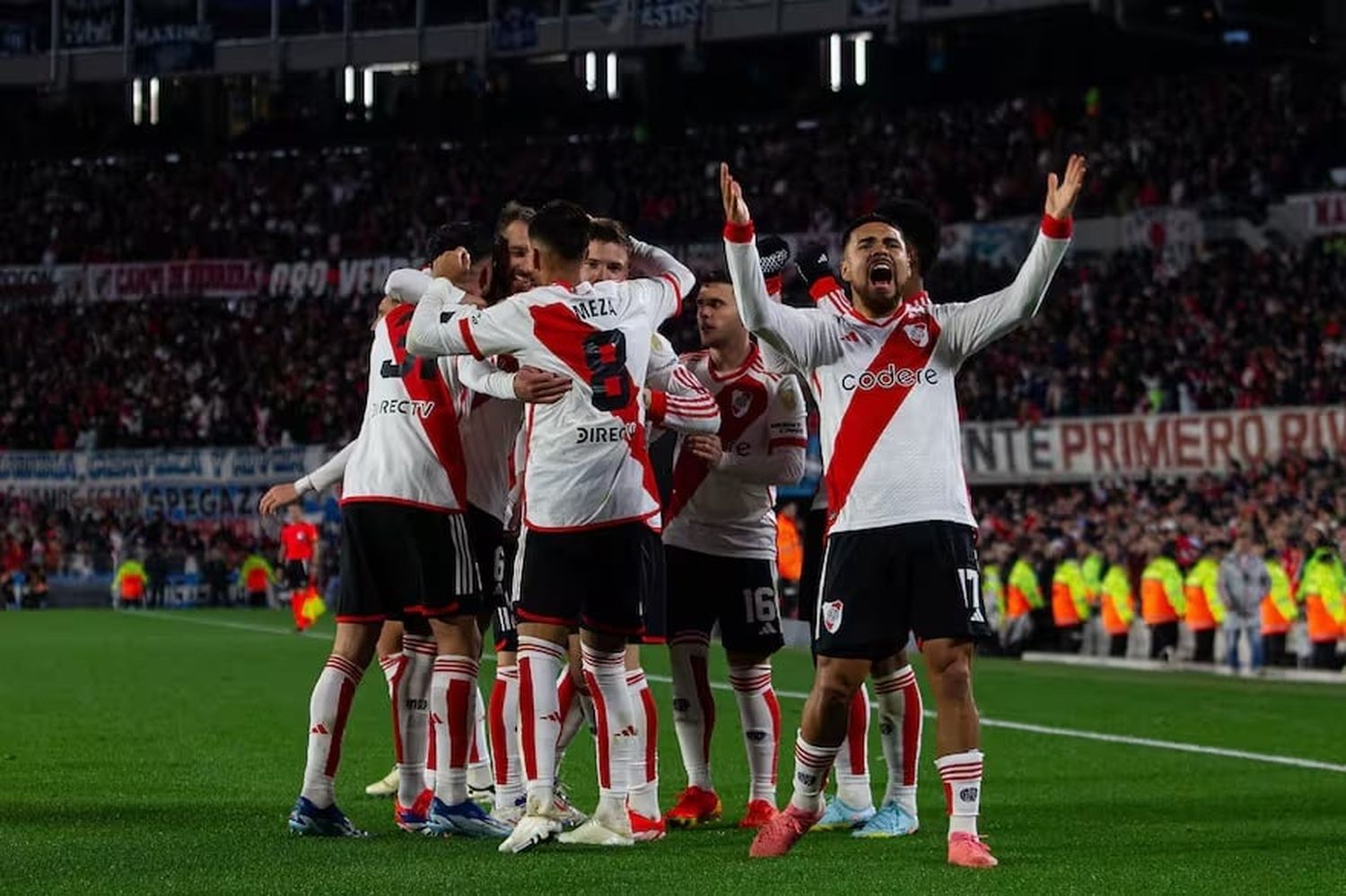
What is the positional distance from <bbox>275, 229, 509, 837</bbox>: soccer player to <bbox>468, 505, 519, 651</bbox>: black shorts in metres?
0.16

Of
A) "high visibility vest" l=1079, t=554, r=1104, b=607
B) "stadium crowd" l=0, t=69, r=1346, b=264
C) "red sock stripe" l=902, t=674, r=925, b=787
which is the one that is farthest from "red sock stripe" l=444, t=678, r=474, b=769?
"stadium crowd" l=0, t=69, r=1346, b=264

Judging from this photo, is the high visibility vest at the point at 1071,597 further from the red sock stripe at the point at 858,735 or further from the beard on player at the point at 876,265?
the beard on player at the point at 876,265

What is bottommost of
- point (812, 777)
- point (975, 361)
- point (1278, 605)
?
point (1278, 605)

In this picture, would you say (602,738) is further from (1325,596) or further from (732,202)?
(1325,596)

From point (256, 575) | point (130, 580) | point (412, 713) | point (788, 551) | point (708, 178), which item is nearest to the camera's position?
point (412, 713)

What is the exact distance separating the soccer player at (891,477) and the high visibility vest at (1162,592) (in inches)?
753

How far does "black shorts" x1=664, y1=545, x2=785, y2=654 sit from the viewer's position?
9703 millimetres

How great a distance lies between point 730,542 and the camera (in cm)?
983

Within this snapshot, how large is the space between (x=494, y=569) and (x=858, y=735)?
1.69 meters

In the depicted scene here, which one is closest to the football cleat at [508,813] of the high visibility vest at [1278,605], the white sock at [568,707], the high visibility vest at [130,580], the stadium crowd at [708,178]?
the white sock at [568,707]

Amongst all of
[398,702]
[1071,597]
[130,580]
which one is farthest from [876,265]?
[130,580]

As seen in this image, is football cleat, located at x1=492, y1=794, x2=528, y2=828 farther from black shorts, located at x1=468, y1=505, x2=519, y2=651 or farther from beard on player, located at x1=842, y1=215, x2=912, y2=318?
beard on player, located at x1=842, y1=215, x2=912, y2=318

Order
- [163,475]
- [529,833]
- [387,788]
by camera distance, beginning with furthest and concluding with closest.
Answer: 1. [163,475]
2. [387,788]
3. [529,833]

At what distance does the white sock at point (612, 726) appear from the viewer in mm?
8398
